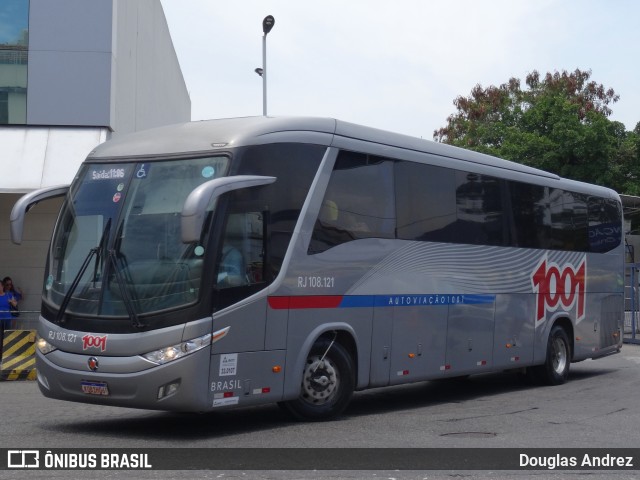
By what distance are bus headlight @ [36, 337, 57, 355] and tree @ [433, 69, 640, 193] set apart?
33.9 m

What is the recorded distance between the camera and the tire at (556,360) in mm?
16781

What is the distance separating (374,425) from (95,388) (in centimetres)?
322

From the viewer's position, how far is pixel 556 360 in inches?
674

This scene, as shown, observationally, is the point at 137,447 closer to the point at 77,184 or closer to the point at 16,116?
the point at 77,184

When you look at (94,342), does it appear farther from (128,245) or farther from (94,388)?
(128,245)

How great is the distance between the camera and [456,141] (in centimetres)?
4966

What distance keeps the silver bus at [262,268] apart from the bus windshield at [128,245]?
2cm

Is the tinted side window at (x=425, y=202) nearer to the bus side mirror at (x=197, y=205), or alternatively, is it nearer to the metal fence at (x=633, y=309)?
the bus side mirror at (x=197, y=205)

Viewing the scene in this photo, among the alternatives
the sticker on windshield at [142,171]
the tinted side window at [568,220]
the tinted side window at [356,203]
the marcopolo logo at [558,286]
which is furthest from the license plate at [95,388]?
the tinted side window at [568,220]

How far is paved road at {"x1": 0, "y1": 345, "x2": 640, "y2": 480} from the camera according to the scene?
9.62m

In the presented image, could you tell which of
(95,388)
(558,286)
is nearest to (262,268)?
(95,388)

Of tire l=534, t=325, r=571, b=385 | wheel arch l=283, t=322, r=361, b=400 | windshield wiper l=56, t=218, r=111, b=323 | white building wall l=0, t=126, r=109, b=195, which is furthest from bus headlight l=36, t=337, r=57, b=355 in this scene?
white building wall l=0, t=126, r=109, b=195

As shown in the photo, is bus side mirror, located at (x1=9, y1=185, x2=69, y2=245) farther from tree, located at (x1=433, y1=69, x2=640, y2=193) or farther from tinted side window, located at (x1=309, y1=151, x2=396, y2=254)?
tree, located at (x1=433, y1=69, x2=640, y2=193)

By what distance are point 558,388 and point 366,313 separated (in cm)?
580
